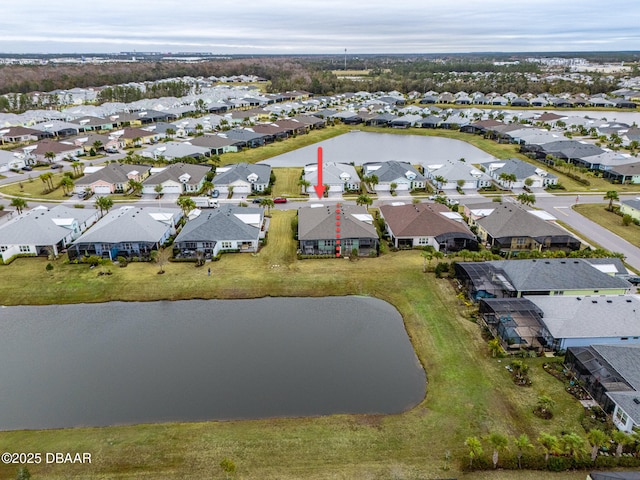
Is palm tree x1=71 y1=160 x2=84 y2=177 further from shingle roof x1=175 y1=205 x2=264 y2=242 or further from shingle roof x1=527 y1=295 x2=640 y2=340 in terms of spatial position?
shingle roof x1=527 y1=295 x2=640 y2=340

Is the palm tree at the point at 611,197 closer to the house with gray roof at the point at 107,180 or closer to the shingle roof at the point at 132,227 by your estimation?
the shingle roof at the point at 132,227

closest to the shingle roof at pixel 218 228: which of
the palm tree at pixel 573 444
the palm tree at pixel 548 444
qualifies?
the palm tree at pixel 548 444

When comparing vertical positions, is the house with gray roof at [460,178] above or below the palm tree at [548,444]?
above

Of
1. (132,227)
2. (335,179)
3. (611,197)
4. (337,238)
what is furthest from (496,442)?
(335,179)

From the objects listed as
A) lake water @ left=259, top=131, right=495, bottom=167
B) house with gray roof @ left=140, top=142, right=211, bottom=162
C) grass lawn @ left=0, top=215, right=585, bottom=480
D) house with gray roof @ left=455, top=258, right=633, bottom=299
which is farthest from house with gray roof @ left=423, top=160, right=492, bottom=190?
house with gray roof @ left=140, top=142, right=211, bottom=162

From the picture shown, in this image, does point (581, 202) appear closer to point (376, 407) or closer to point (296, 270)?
point (296, 270)

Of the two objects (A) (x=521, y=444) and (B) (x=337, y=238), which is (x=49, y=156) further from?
(A) (x=521, y=444)
